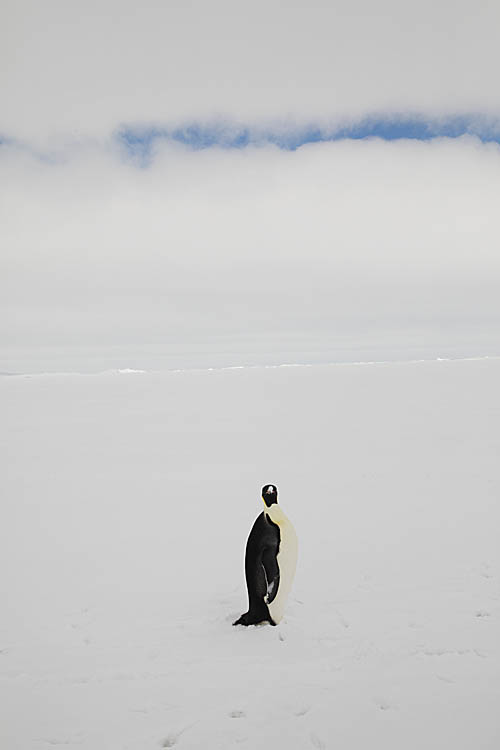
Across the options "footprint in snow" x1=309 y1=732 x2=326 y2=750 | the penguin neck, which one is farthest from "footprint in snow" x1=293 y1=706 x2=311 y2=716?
the penguin neck

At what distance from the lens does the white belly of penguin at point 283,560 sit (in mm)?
5453

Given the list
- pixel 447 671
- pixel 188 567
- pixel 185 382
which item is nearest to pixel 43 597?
pixel 188 567

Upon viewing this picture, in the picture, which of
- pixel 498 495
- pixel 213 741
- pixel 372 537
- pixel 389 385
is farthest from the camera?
pixel 389 385

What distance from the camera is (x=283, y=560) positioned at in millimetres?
5504

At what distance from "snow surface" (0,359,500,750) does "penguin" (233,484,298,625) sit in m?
0.17

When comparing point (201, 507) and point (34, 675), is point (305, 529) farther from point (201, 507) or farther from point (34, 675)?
point (34, 675)

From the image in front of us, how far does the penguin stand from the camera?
5.41 meters

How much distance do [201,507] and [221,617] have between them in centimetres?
496

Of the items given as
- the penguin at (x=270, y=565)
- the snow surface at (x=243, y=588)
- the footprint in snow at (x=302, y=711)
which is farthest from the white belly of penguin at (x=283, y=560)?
the footprint in snow at (x=302, y=711)

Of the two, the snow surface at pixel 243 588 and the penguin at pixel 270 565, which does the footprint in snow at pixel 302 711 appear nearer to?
the snow surface at pixel 243 588

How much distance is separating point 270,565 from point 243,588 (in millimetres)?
1689

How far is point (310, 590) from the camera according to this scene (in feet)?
21.6

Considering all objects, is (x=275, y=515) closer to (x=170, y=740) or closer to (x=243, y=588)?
(x=243, y=588)

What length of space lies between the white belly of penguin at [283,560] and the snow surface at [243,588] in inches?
8.1
